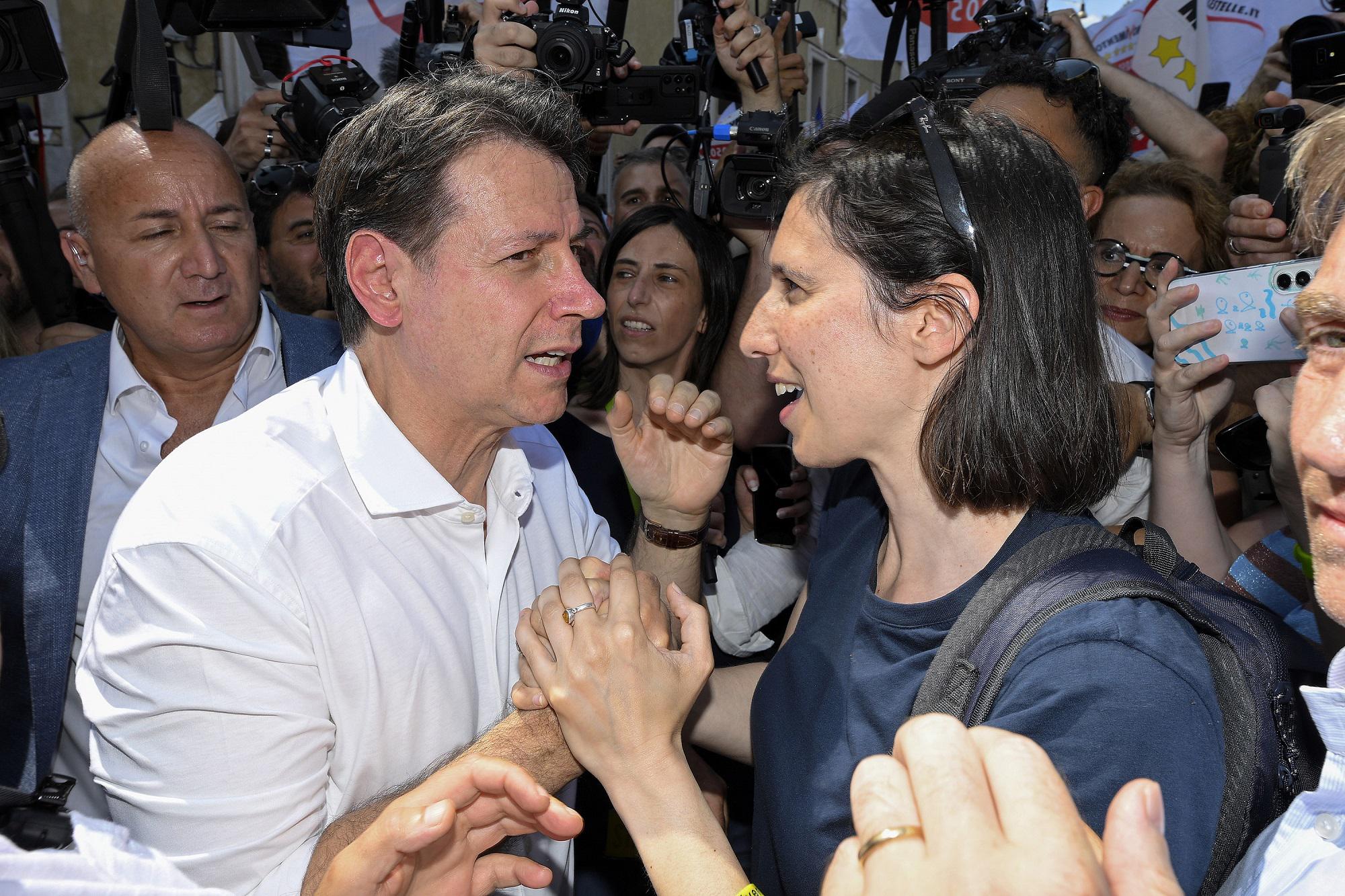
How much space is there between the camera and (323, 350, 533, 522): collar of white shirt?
190 centimetres

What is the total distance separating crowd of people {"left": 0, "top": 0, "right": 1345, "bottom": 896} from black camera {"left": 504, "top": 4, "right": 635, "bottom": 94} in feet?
3.75

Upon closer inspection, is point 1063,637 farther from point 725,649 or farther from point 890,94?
point 890,94

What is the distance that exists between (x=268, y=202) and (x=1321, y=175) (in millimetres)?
4033

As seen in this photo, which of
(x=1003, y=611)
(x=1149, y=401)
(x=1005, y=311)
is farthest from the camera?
(x=1149, y=401)

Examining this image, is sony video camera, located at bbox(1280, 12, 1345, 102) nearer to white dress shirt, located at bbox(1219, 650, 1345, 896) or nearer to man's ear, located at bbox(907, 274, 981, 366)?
man's ear, located at bbox(907, 274, 981, 366)

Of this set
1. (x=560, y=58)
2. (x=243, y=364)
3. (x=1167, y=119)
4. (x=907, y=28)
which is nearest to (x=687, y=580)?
(x=243, y=364)

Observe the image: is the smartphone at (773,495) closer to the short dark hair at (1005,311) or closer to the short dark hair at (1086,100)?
the short dark hair at (1005,311)

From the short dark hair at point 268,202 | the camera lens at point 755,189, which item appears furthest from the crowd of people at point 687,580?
the short dark hair at point 268,202

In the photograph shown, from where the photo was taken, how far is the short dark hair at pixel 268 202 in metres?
4.36

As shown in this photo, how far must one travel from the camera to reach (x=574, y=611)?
1.79m

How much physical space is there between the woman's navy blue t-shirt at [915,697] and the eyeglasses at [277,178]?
9.65 feet

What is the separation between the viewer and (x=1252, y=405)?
2.92 meters

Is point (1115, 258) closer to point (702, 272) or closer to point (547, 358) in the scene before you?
point (702, 272)

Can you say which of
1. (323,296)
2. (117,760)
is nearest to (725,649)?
(117,760)
